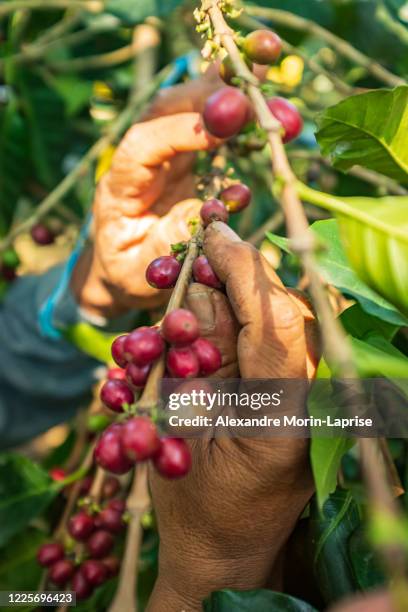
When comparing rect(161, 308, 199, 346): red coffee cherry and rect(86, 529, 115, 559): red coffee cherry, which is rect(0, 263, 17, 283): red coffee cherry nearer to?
rect(86, 529, 115, 559): red coffee cherry

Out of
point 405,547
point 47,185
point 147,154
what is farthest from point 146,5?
point 405,547

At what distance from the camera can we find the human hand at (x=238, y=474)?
0.62 m

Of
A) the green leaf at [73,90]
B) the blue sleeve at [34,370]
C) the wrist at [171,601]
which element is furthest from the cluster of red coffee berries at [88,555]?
the green leaf at [73,90]

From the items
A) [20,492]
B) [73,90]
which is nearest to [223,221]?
[20,492]

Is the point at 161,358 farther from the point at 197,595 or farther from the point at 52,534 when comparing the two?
the point at 52,534

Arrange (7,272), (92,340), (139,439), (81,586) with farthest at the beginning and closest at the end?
1. (7,272)
2. (92,340)
3. (81,586)
4. (139,439)

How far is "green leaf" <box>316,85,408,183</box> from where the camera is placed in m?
0.68

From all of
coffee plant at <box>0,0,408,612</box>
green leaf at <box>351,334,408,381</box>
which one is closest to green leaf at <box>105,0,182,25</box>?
coffee plant at <box>0,0,408,612</box>

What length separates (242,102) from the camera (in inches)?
27.0

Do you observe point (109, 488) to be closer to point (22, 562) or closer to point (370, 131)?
point (22, 562)

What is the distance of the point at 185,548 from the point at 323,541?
0.15 meters

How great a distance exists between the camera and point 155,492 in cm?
74

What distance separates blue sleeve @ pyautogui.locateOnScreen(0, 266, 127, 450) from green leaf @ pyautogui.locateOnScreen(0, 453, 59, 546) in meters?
0.53

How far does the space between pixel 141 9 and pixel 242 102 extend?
0.60 metres
